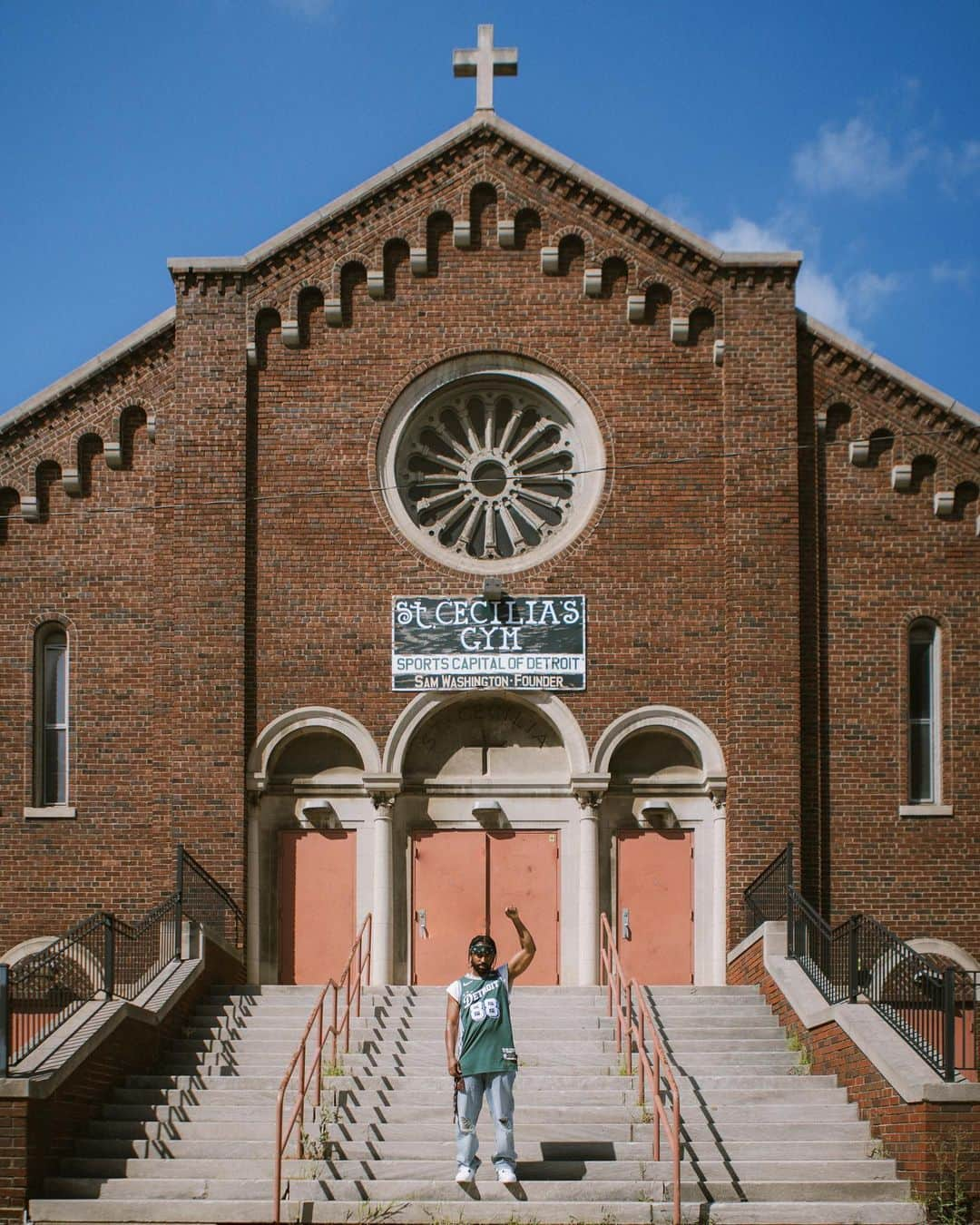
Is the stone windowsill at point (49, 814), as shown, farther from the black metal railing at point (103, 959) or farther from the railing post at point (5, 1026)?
the railing post at point (5, 1026)

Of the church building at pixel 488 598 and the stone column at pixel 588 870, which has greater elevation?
the church building at pixel 488 598

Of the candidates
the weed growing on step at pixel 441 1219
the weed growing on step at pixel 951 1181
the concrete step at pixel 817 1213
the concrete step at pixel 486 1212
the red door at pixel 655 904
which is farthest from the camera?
the red door at pixel 655 904

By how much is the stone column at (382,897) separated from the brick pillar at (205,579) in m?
1.55

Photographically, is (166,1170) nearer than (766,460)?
Yes

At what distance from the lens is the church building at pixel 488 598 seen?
2120cm

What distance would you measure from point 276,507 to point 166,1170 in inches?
344

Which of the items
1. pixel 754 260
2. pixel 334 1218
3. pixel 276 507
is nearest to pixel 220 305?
pixel 276 507

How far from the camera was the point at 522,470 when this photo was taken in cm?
2217

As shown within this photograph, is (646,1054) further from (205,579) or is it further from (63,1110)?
(205,579)

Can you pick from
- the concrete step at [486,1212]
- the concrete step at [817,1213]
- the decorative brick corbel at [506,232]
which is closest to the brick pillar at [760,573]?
the decorative brick corbel at [506,232]

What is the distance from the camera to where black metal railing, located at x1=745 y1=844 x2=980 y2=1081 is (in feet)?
52.7

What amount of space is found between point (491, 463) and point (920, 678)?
18.6 feet

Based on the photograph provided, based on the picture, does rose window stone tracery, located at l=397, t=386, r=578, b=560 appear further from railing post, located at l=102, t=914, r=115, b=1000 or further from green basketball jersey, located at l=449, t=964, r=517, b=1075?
green basketball jersey, located at l=449, t=964, r=517, b=1075

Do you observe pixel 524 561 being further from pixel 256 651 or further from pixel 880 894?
pixel 880 894
